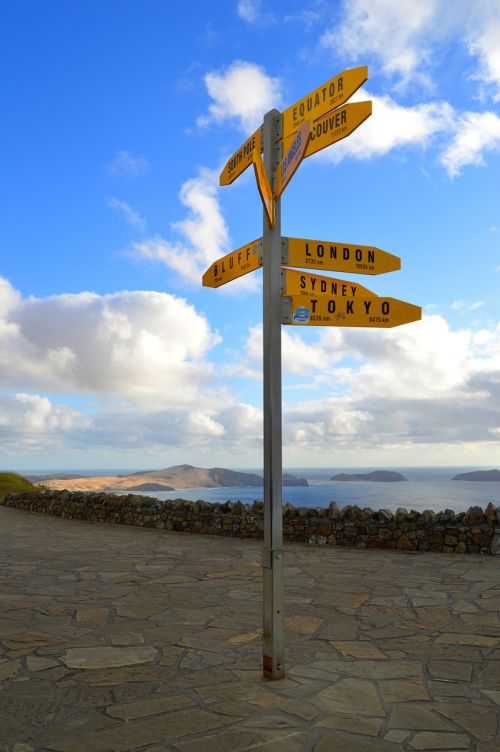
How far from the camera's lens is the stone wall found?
9.07 m

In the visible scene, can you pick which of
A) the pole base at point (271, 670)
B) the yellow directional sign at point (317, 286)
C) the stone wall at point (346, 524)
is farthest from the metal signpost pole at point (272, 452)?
the stone wall at point (346, 524)

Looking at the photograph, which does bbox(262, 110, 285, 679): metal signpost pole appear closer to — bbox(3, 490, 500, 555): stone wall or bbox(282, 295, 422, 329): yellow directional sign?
bbox(282, 295, 422, 329): yellow directional sign

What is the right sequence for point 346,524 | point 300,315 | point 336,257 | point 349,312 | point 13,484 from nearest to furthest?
1. point 300,315
2. point 349,312
3. point 336,257
4. point 346,524
5. point 13,484

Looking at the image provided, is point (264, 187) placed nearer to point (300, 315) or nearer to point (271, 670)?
point (300, 315)

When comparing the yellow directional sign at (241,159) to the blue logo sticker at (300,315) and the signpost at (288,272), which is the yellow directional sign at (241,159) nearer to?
the signpost at (288,272)

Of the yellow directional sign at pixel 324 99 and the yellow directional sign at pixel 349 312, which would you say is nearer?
the yellow directional sign at pixel 324 99

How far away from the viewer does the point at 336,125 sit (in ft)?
13.2

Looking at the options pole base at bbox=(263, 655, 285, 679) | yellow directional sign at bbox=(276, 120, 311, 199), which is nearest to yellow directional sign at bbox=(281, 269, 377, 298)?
yellow directional sign at bbox=(276, 120, 311, 199)

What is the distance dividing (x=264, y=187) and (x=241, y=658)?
11.3 feet

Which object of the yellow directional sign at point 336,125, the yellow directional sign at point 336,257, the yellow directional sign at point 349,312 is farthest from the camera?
the yellow directional sign at point 336,257

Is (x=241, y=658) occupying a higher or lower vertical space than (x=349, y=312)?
lower

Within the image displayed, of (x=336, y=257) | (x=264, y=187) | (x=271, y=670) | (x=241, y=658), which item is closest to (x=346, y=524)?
(x=241, y=658)

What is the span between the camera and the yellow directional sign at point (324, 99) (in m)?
3.79

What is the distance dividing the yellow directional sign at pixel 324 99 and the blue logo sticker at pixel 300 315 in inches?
50.0
